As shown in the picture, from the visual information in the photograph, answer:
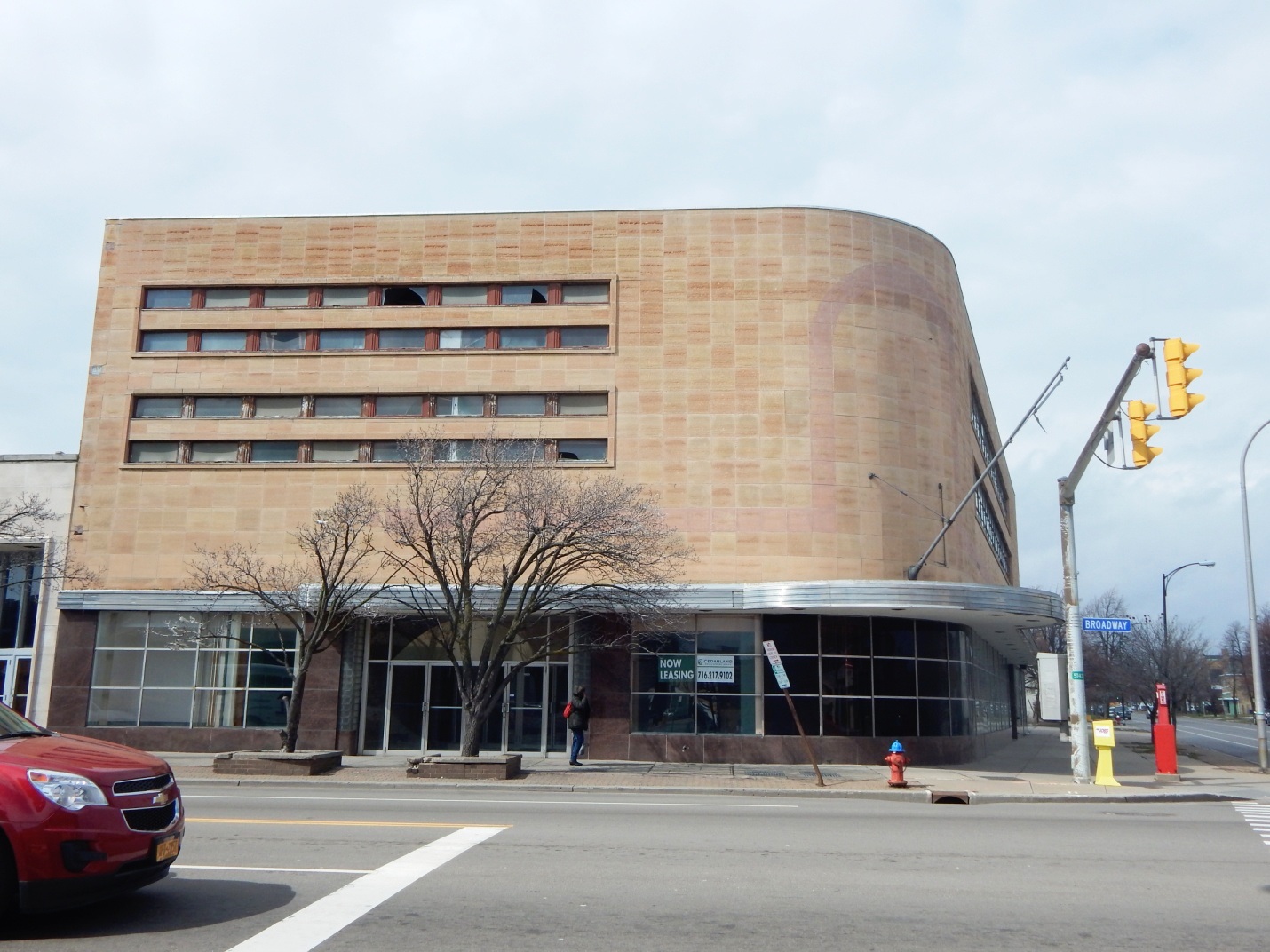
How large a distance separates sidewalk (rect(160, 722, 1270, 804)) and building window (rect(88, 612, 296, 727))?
1647mm

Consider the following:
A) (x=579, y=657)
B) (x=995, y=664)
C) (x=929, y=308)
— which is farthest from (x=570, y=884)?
(x=995, y=664)

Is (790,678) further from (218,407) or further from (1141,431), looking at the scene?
(218,407)

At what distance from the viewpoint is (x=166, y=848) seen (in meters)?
7.98

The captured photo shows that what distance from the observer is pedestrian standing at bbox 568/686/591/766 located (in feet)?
80.0

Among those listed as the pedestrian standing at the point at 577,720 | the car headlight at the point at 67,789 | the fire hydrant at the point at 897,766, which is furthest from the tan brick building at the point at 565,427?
the car headlight at the point at 67,789

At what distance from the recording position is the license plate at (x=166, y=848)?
784 centimetres

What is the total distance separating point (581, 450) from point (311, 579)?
7.50 meters

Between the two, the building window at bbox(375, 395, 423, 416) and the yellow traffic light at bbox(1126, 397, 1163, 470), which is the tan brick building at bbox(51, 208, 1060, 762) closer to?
the building window at bbox(375, 395, 423, 416)

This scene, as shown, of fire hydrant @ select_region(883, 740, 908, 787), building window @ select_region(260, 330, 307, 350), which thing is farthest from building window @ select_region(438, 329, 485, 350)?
fire hydrant @ select_region(883, 740, 908, 787)

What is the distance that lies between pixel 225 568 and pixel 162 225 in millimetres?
10189

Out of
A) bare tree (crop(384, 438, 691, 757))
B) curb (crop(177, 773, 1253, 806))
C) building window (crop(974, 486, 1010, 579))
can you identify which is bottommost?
curb (crop(177, 773, 1253, 806))

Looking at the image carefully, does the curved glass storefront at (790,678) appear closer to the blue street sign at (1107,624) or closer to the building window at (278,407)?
the blue street sign at (1107,624)

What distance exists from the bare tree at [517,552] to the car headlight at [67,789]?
50.5ft

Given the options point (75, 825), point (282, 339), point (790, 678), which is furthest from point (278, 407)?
point (75, 825)
